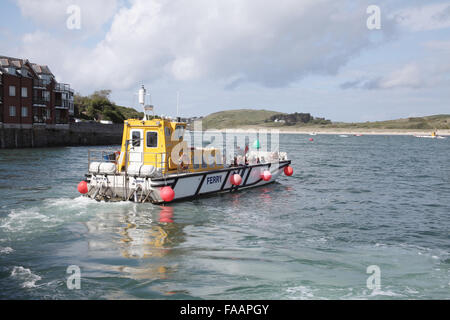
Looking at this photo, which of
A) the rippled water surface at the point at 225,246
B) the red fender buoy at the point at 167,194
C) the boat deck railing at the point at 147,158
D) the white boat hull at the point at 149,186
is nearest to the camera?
the rippled water surface at the point at 225,246

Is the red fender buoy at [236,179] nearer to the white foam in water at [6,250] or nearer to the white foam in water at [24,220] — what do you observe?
the white foam in water at [24,220]

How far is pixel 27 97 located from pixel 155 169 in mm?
45913

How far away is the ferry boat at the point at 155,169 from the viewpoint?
15539mm

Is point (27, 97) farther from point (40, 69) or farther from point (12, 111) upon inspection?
point (40, 69)

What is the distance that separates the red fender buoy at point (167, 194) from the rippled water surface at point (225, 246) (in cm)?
49

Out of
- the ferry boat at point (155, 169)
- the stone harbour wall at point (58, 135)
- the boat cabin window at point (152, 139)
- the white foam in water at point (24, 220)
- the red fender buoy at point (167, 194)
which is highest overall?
the stone harbour wall at point (58, 135)

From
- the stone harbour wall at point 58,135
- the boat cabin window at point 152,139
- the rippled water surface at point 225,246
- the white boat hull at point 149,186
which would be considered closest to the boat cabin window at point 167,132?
the boat cabin window at point 152,139

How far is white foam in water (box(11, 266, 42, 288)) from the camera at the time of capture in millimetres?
7879

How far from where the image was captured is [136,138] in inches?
663

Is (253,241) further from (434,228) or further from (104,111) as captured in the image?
(104,111)

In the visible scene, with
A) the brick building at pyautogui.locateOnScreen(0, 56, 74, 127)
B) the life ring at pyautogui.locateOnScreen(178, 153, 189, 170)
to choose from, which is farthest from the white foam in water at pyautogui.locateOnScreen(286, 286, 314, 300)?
the brick building at pyautogui.locateOnScreen(0, 56, 74, 127)

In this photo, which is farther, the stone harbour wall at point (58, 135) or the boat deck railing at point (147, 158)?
the stone harbour wall at point (58, 135)

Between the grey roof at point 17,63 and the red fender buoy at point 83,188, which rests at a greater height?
the grey roof at point 17,63
